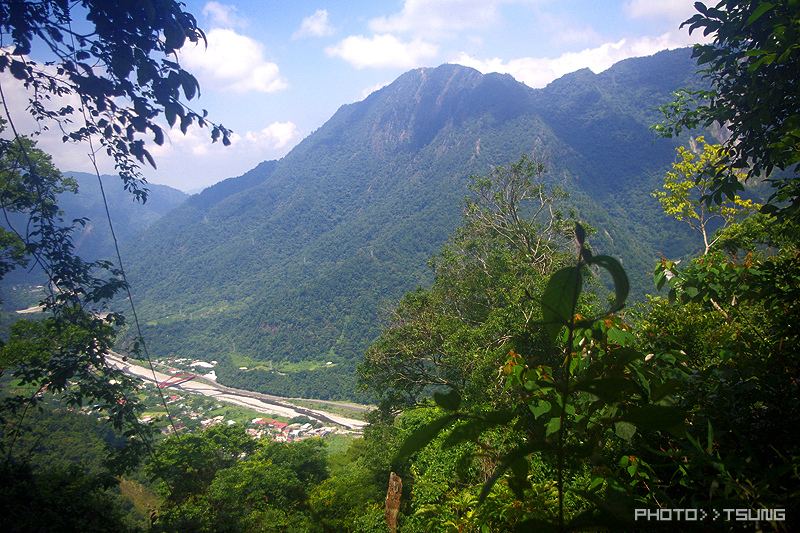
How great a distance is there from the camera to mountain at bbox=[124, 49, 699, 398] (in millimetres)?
56719

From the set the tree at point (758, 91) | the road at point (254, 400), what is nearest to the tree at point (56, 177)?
the tree at point (758, 91)

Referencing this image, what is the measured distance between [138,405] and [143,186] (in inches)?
49.2

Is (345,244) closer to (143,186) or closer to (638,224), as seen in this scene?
(638,224)

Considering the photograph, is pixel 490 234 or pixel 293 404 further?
pixel 293 404

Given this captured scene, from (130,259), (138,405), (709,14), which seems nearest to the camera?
(138,405)

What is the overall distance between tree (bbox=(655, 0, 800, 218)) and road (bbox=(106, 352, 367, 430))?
3821 cm

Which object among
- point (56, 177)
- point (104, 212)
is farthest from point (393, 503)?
point (104, 212)

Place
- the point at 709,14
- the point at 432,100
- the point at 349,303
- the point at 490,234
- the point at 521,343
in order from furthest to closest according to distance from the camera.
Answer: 1. the point at 432,100
2. the point at 349,303
3. the point at 490,234
4. the point at 521,343
5. the point at 709,14

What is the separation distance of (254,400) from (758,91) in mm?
50754

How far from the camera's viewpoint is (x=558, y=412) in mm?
838

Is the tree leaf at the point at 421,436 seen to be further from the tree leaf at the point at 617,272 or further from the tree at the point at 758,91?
the tree at the point at 758,91

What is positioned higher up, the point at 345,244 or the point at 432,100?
the point at 432,100

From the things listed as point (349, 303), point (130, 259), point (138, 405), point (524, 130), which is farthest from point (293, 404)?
point (524, 130)

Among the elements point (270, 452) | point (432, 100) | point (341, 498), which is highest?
point (432, 100)
